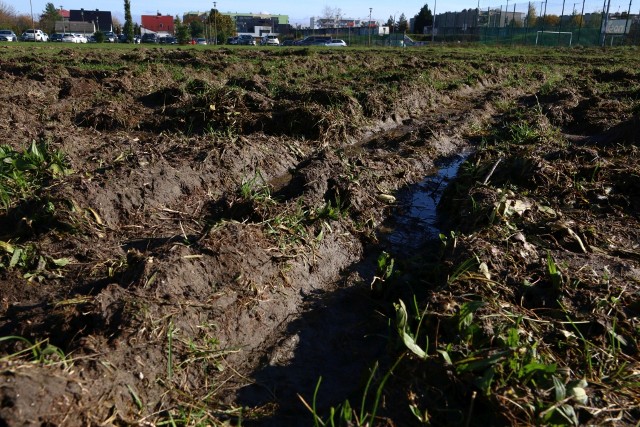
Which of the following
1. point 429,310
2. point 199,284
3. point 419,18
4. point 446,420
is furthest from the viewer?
point 419,18

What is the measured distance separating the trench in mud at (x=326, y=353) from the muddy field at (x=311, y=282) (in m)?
0.02

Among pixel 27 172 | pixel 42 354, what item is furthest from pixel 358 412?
pixel 27 172

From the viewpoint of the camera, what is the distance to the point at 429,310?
3.36 meters

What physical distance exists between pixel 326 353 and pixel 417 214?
9.89ft

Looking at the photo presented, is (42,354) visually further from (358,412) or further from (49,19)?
(49,19)

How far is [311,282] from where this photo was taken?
4.39m

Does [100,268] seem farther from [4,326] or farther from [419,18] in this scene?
[419,18]

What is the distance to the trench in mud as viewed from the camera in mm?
3080

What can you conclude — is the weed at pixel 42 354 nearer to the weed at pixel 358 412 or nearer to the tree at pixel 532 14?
the weed at pixel 358 412

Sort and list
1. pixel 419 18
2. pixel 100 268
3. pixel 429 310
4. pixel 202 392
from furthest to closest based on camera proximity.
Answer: pixel 419 18 < pixel 100 268 < pixel 429 310 < pixel 202 392

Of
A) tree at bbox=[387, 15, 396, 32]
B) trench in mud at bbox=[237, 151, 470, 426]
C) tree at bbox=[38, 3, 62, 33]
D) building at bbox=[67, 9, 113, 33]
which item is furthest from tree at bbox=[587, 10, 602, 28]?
building at bbox=[67, 9, 113, 33]

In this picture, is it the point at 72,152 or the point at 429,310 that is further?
the point at 72,152

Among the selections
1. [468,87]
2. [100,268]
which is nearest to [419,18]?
[468,87]

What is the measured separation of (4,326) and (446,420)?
9.32ft
